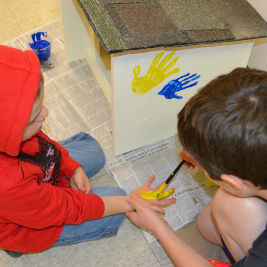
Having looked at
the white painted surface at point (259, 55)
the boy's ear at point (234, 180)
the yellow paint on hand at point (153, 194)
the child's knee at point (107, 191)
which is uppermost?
the boy's ear at point (234, 180)

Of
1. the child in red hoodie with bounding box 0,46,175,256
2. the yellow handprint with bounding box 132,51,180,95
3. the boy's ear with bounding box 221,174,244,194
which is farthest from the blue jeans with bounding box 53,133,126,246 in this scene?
the boy's ear with bounding box 221,174,244,194

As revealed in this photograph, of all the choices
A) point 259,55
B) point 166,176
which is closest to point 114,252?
point 166,176

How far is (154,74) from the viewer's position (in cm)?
82

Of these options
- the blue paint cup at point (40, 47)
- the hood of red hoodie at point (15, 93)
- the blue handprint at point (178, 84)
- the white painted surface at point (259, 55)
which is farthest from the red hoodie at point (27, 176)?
the white painted surface at point (259, 55)

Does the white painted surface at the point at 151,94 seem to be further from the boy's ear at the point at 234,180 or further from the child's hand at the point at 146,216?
the boy's ear at the point at 234,180

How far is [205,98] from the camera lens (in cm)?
51

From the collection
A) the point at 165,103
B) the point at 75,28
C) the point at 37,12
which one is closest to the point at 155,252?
the point at 165,103

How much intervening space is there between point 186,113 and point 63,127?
67 centimetres

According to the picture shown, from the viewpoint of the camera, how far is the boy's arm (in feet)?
2.28

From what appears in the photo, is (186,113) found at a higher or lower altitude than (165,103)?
higher

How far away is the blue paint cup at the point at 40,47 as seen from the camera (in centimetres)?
126

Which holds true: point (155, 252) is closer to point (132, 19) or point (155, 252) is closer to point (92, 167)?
point (92, 167)

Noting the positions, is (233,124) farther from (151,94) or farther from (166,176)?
(166,176)

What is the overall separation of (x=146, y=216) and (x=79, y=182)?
206mm
